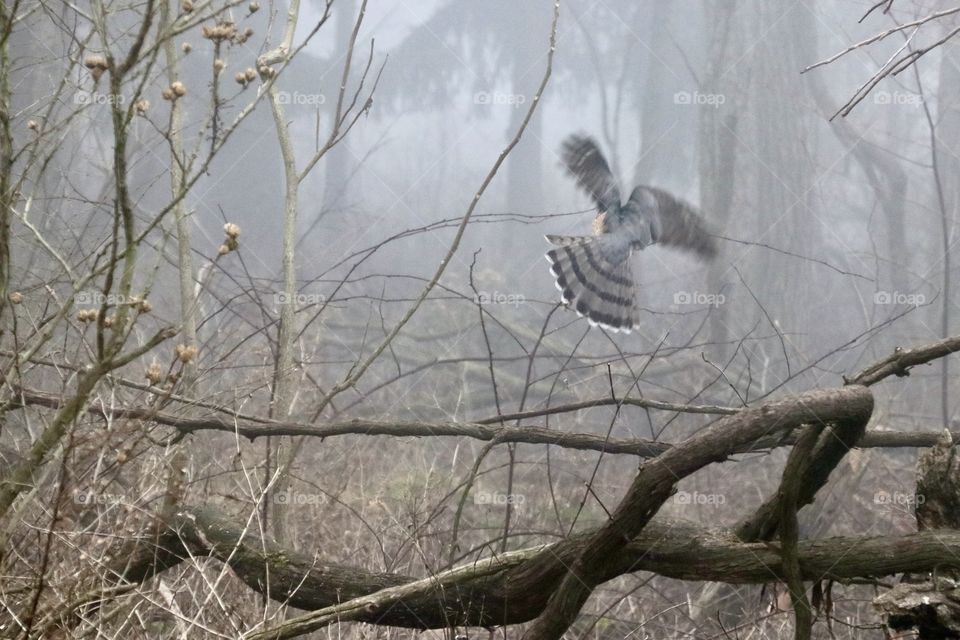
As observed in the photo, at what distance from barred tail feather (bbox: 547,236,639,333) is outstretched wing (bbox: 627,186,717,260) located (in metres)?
0.44

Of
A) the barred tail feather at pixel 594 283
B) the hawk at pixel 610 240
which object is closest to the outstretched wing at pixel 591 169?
the hawk at pixel 610 240

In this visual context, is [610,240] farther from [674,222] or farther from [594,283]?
[674,222]

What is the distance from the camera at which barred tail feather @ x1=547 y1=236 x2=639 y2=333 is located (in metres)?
4.10

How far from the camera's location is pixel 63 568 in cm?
194

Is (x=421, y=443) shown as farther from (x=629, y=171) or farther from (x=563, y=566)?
(x=629, y=171)

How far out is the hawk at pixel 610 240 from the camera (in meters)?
3.64

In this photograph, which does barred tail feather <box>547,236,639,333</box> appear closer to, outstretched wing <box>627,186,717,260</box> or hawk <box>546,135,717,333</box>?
hawk <box>546,135,717,333</box>

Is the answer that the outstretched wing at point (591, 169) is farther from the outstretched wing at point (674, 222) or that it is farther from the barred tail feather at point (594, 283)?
the barred tail feather at point (594, 283)

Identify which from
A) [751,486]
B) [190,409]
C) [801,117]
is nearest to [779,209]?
[801,117]

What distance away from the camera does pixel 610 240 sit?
4.04 m

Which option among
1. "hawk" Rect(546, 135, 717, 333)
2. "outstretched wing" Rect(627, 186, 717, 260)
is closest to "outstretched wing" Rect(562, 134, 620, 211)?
"hawk" Rect(546, 135, 717, 333)

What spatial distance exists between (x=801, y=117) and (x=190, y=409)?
1180cm

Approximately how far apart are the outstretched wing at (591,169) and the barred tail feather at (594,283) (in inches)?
13.1

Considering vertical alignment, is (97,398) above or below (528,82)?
below
